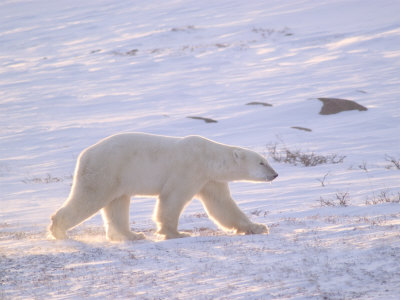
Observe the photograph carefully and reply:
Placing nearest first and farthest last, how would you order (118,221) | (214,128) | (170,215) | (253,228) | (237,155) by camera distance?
(170,215)
(253,228)
(118,221)
(237,155)
(214,128)

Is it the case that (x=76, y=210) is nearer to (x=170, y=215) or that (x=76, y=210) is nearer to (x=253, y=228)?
(x=170, y=215)

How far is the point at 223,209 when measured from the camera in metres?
7.25

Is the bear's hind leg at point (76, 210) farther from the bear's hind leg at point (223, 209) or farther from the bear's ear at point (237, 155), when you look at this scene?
the bear's ear at point (237, 155)

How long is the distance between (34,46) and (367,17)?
19.9 m

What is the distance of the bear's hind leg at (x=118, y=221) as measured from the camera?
7164 mm

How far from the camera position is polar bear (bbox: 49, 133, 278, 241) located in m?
6.94

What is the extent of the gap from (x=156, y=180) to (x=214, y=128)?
10.1 m

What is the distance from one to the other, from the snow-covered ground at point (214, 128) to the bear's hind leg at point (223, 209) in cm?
24

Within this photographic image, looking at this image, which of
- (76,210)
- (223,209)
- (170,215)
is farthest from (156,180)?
(76,210)

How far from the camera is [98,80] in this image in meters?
26.5

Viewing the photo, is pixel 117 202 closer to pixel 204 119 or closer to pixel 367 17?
pixel 204 119

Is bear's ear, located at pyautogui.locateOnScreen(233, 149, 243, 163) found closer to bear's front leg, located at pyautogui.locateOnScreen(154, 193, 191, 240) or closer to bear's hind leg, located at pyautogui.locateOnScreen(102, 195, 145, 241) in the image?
bear's front leg, located at pyautogui.locateOnScreen(154, 193, 191, 240)

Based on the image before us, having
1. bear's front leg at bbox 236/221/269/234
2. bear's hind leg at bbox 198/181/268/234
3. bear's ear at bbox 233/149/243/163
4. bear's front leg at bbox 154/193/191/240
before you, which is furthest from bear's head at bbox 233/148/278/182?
bear's front leg at bbox 154/193/191/240

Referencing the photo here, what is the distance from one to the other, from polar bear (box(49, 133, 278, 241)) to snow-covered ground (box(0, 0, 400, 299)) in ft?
1.15
